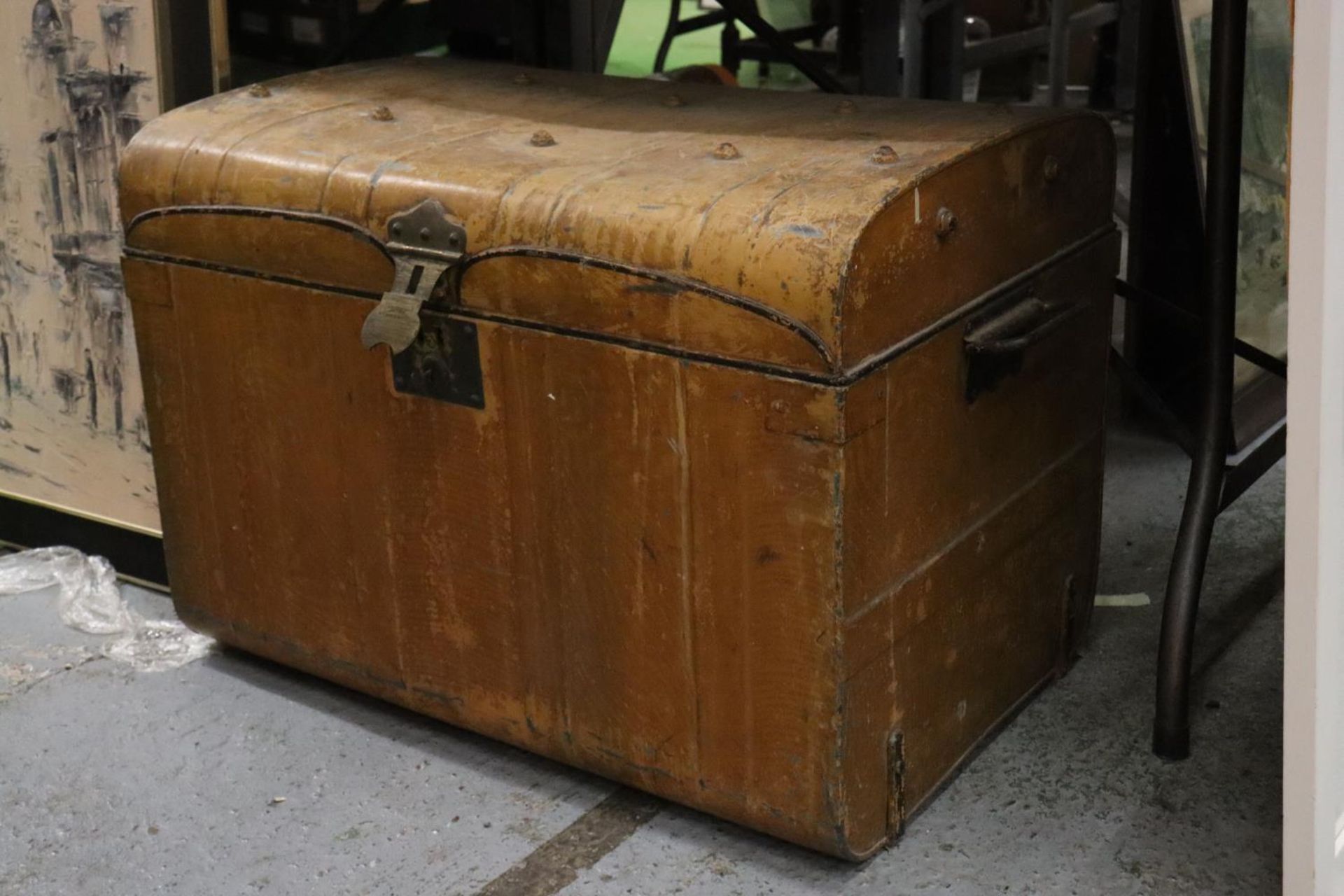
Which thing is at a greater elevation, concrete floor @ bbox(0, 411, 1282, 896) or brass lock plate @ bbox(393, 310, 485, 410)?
brass lock plate @ bbox(393, 310, 485, 410)

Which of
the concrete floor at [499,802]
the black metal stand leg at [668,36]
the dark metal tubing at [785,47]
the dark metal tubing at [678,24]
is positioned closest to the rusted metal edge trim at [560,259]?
the concrete floor at [499,802]

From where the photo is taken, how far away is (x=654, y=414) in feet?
4.88

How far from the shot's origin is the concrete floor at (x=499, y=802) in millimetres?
1573

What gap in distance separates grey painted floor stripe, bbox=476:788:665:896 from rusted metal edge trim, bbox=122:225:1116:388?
0.50m

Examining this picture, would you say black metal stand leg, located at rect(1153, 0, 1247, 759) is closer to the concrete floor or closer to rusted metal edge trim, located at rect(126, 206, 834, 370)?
the concrete floor

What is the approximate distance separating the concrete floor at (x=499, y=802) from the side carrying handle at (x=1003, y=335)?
0.43m

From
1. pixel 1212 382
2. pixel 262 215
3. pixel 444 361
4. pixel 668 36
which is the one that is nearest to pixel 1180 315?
Answer: pixel 1212 382

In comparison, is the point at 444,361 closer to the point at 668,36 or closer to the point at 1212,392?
the point at 1212,392

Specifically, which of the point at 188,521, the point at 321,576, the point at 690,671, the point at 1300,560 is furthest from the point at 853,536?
the point at 188,521

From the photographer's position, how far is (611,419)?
152 cm

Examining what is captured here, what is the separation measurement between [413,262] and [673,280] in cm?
29

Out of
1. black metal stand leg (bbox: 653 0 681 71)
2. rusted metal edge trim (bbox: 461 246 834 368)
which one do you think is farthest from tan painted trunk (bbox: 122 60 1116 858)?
black metal stand leg (bbox: 653 0 681 71)

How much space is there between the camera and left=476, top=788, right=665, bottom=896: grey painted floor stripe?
1.56m

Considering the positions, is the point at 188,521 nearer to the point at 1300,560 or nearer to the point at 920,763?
the point at 920,763
